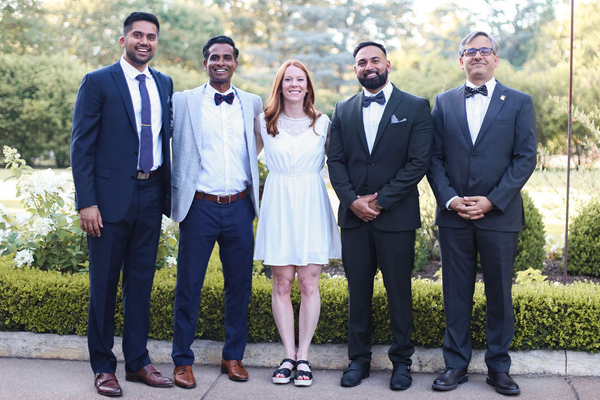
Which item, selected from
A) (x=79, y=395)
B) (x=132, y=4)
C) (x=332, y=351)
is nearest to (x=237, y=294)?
(x=332, y=351)

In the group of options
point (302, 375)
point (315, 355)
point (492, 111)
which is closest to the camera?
point (492, 111)

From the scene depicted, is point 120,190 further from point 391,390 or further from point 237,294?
point 391,390

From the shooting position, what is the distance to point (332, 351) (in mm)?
4250

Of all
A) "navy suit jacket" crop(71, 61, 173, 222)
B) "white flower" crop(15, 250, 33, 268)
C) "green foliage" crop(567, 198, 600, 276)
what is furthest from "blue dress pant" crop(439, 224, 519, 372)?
"white flower" crop(15, 250, 33, 268)

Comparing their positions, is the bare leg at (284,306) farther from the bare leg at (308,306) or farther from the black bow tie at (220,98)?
the black bow tie at (220,98)

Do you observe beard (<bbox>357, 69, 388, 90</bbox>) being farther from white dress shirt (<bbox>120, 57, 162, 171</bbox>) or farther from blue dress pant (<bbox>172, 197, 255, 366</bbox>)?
white dress shirt (<bbox>120, 57, 162, 171</bbox>)

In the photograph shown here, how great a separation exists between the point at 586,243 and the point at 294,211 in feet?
11.0

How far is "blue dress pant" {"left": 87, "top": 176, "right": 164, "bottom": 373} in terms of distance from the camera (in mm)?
3729

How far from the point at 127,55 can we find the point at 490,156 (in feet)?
7.43

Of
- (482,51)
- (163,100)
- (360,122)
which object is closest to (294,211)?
(360,122)

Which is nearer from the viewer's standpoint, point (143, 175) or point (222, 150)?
point (143, 175)

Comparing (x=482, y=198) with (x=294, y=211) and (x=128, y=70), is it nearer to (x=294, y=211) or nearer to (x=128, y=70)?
(x=294, y=211)

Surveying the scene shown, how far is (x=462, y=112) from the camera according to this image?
385 cm

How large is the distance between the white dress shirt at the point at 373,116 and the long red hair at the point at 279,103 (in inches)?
13.0
